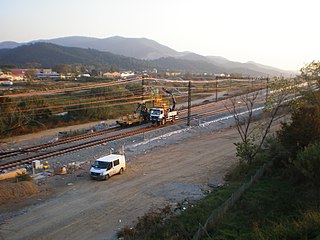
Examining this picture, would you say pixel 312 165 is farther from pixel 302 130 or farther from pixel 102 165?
pixel 102 165

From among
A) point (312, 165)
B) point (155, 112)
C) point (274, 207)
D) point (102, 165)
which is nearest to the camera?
point (274, 207)

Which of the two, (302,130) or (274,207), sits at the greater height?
(302,130)

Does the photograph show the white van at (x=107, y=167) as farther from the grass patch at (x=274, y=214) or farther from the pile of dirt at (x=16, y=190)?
the grass patch at (x=274, y=214)

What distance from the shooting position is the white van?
16.8 metres

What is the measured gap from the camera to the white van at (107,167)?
55.2ft

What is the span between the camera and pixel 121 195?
14750 millimetres

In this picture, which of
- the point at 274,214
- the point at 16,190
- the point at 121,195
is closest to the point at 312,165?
the point at 274,214

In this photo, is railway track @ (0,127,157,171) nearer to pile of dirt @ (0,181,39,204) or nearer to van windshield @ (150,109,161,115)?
van windshield @ (150,109,161,115)

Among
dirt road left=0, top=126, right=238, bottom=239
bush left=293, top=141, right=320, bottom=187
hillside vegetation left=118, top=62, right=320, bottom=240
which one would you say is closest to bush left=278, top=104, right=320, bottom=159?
hillside vegetation left=118, top=62, right=320, bottom=240

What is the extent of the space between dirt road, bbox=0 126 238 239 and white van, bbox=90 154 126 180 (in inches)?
12.6

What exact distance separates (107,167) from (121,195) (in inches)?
104

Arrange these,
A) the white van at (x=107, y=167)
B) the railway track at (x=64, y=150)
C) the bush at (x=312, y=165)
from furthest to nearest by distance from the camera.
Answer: the railway track at (x=64, y=150)
the white van at (x=107, y=167)
the bush at (x=312, y=165)

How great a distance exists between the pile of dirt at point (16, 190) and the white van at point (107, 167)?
2.82m

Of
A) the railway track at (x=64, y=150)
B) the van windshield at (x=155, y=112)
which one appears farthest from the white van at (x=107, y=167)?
the van windshield at (x=155, y=112)
